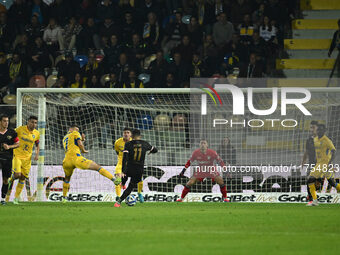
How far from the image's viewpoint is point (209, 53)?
64.6 feet

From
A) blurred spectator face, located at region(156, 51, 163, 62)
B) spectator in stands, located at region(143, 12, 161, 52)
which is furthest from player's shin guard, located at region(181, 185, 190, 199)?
spectator in stands, located at region(143, 12, 161, 52)

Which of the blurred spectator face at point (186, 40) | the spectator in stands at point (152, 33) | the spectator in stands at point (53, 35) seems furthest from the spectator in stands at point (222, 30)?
the spectator in stands at point (53, 35)

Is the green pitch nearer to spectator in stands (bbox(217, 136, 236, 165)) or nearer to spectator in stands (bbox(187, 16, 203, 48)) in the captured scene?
spectator in stands (bbox(217, 136, 236, 165))

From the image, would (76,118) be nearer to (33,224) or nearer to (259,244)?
(33,224)

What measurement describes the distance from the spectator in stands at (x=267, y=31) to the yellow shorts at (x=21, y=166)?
833 cm

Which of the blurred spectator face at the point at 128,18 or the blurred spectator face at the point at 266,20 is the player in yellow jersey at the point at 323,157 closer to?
the blurred spectator face at the point at 266,20

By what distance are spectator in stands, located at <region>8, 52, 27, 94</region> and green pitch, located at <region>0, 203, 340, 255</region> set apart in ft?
24.5

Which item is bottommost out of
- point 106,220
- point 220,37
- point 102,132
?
point 106,220

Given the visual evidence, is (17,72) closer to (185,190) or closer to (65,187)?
(65,187)

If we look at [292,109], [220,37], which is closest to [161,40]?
[220,37]

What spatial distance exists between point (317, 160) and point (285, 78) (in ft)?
15.0

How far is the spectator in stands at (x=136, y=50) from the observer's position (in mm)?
19734

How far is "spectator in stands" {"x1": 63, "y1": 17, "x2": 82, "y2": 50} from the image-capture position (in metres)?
21.6

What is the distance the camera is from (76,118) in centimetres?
1708
